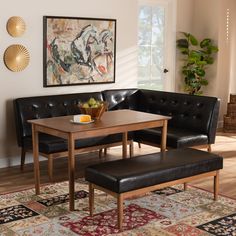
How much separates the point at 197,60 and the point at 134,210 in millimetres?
4009

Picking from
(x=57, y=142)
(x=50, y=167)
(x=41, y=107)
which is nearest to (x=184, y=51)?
(x=41, y=107)

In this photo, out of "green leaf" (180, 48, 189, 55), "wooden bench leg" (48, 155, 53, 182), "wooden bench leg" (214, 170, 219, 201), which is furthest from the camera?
"green leaf" (180, 48, 189, 55)

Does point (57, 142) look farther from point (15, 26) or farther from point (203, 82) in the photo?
point (203, 82)

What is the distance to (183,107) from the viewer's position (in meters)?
5.88

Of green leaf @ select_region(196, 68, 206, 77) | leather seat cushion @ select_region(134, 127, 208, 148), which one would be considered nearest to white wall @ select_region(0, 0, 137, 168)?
leather seat cushion @ select_region(134, 127, 208, 148)

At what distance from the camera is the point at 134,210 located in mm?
4062

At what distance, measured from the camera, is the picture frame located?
5.81 m

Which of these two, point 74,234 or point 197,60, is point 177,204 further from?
point 197,60

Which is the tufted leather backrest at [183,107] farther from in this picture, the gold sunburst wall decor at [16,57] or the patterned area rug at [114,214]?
the gold sunburst wall decor at [16,57]

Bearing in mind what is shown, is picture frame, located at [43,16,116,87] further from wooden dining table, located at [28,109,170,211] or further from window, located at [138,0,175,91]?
wooden dining table, located at [28,109,170,211]

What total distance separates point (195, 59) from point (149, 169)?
13.3ft

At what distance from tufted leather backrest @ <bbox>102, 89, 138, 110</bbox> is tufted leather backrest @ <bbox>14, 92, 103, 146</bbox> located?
0.30 metres

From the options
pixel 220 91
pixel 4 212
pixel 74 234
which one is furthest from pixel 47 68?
pixel 220 91

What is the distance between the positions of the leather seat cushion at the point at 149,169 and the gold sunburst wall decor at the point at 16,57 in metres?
2.14
